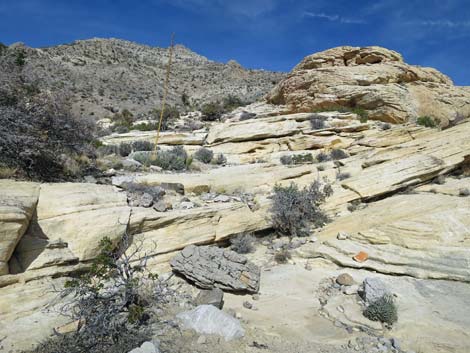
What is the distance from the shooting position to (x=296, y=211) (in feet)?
24.0

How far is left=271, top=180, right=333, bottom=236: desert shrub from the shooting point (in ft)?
23.9

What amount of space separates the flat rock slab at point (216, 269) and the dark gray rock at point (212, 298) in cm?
29

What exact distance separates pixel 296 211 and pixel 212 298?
3.41 meters

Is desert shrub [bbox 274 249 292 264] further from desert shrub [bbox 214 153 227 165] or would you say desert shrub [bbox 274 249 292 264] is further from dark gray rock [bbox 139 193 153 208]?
desert shrub [bbox 214 153 227 165]

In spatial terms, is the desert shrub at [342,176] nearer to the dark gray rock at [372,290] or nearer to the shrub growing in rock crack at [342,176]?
the shrub growing in rock crack at [342,176]

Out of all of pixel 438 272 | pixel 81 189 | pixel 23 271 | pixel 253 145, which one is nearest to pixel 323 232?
pixel 438 272

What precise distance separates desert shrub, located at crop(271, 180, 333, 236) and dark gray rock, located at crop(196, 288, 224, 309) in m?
2.90

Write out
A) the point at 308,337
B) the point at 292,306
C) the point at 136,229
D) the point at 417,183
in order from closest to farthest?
the point at 308,337 < the point at 292,306 < the point at 136,229 < the point at 417,183

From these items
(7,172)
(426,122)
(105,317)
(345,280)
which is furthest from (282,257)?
(426,122)

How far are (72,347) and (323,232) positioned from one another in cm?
550

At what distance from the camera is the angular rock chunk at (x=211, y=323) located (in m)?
3.90

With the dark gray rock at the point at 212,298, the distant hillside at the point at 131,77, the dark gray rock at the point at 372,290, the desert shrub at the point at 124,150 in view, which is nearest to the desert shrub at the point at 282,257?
the dark gray rock at the point at 372,290

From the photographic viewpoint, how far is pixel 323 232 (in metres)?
7.05

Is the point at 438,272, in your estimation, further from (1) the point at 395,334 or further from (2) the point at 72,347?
(2) the point at 72,347
